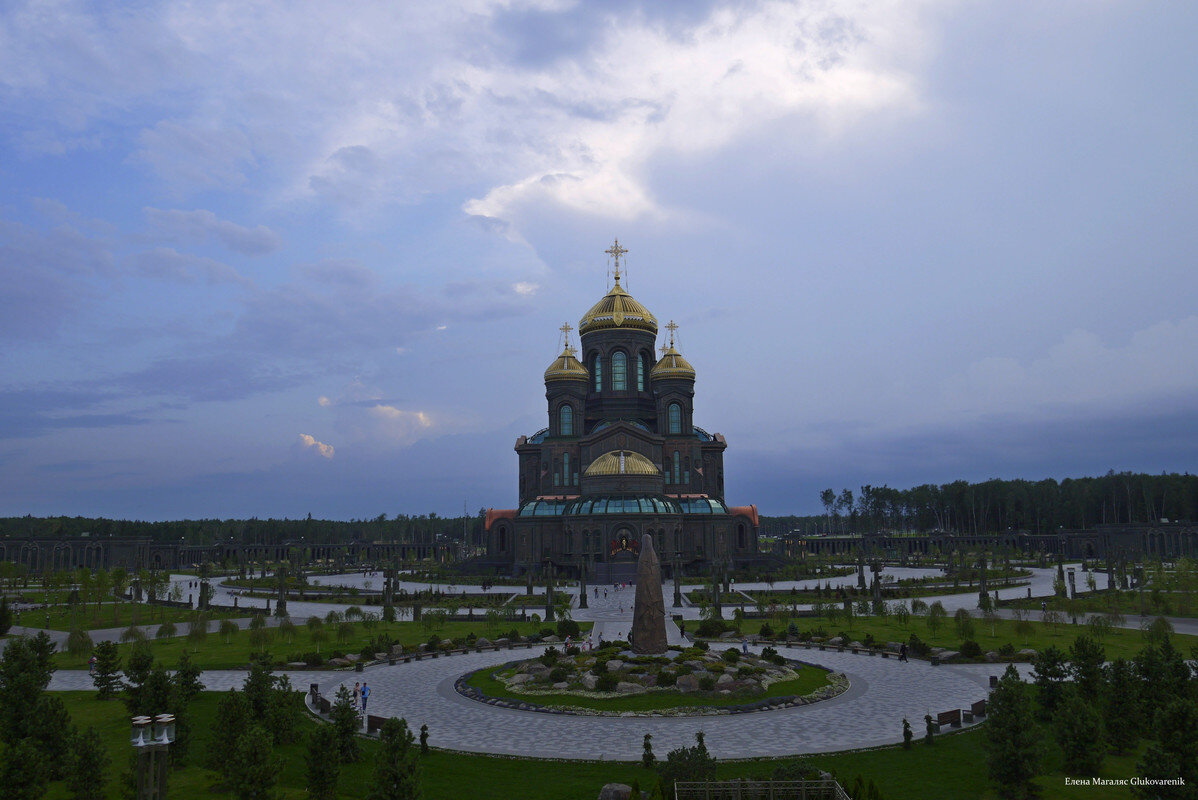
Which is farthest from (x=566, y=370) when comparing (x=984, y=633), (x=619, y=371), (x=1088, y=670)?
(x=1088, y=670)

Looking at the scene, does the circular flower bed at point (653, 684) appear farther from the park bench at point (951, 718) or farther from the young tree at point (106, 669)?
the young tree at point (106, 669)

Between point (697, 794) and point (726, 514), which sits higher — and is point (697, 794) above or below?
below

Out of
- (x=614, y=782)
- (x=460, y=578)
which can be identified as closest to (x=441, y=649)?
(x=614, y=782)

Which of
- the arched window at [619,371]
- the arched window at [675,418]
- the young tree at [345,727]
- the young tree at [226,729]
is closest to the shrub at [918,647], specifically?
the young tree at [345,727]

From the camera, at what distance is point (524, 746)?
26328 mm

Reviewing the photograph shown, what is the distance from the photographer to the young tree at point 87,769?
21.7 m

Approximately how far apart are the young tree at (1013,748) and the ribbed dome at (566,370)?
85150 mm

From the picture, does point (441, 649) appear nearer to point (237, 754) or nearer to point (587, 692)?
point (587, 692)

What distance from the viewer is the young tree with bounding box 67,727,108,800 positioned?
2172 centimetres

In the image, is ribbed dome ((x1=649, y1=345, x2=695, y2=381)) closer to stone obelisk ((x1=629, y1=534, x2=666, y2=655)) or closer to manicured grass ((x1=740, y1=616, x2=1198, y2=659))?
manicured grass ((x1=740, y1=616, x2=1198, y2=659))

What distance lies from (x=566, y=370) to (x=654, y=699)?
248ft

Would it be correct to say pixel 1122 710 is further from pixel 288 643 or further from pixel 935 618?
pixel 288 643

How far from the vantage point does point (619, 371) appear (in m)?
110

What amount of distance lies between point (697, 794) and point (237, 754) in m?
11.3
